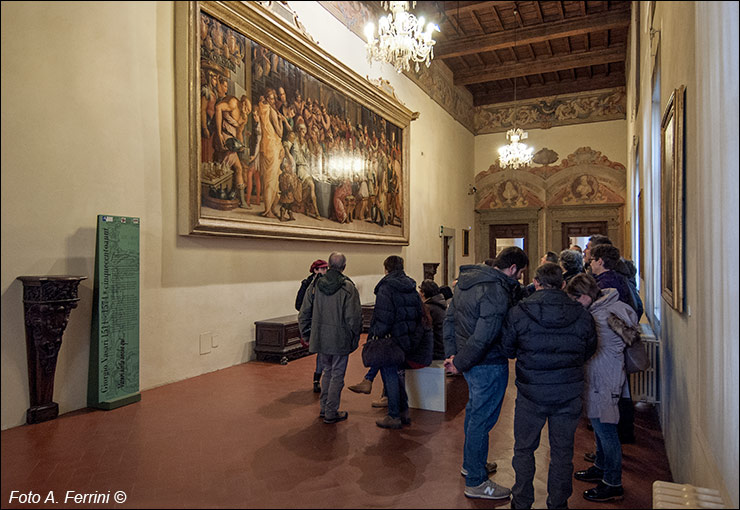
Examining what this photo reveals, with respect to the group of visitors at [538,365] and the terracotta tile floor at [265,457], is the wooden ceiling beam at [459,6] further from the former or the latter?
the terracotta tile floor at [265,457]

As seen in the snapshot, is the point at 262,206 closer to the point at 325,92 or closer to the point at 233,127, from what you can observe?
the point at 233,127

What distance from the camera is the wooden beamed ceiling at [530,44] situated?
8539 millimetres

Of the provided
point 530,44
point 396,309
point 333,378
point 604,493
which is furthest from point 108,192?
point 530,44

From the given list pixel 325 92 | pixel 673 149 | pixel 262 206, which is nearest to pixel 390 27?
pixel 325 92

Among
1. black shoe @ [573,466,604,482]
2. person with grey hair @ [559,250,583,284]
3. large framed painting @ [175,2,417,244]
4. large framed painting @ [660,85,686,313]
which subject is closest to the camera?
large framed painting @ [660,85,686,313]

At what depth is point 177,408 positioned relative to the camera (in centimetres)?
483

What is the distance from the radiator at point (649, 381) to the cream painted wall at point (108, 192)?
14.2 ft

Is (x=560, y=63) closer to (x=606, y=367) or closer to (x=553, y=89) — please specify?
(x=553, y=89)

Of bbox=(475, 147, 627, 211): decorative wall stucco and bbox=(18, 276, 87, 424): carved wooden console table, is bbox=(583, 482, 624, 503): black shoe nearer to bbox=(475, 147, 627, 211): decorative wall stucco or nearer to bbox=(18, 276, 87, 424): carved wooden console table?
bbox=(18, 276, 87, 424): carved wooden console table

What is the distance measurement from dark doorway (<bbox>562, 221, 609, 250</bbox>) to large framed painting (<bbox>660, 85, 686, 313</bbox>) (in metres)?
15.0

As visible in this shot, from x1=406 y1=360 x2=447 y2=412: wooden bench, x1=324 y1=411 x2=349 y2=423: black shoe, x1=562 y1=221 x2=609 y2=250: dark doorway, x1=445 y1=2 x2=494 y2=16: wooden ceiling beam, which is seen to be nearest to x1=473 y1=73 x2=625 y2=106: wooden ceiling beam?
x1=562 y1=221 x2=609 y2=250: dark doorway

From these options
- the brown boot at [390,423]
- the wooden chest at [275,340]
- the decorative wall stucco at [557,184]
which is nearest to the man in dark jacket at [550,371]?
the brown boot at [390,423]

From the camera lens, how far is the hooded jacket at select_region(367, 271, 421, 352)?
4.45 meters

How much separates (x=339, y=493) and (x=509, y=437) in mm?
1941
